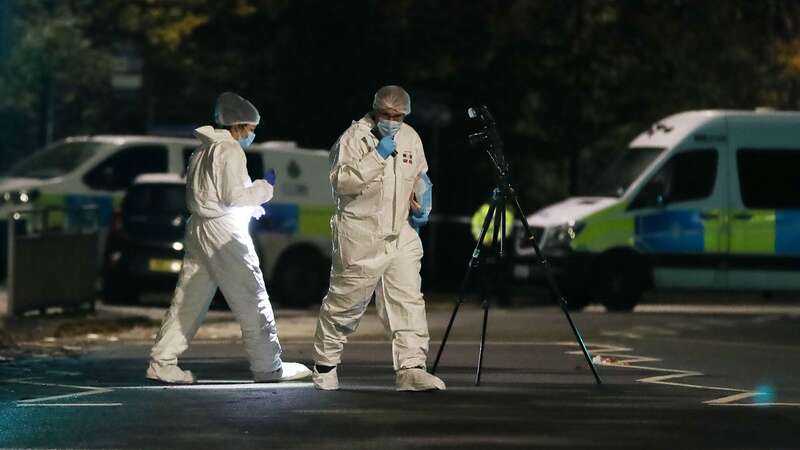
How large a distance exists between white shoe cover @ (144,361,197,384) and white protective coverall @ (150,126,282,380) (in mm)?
25

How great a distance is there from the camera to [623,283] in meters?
22.3

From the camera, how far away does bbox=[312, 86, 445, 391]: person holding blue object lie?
11.8 m

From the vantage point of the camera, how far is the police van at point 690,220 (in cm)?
2220

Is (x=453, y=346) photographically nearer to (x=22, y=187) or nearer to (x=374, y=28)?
(x=22, y=187)

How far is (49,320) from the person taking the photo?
61.2ft

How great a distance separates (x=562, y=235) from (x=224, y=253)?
10147 mm

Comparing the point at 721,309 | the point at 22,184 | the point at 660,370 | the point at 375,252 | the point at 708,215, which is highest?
the point at 375,252

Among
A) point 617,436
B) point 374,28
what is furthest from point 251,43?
point 617,436

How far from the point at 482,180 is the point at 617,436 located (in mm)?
22514

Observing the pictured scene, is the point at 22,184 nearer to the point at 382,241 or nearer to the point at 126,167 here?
the point at 126,167

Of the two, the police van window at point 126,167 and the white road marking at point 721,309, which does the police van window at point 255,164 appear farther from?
the white road marking at point 721,309

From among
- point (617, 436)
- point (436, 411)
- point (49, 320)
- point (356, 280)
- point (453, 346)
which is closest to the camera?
point (617, 436)

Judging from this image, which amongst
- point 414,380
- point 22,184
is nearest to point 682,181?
point 22,184

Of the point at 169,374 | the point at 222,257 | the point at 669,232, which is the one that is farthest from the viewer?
the point at 669,232
